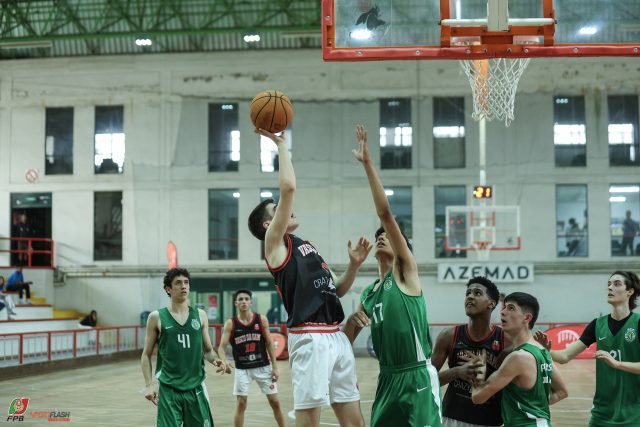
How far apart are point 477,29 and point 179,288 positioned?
380 cm

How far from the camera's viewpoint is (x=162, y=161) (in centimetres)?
2678

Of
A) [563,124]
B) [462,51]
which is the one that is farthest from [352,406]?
[563,124]

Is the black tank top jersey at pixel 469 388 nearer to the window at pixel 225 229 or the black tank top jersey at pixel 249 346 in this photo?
the black tank top jersey at pixel 249 346

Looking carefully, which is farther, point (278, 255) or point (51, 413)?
point (51, 413)

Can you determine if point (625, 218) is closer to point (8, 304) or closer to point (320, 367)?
point (8, 304)

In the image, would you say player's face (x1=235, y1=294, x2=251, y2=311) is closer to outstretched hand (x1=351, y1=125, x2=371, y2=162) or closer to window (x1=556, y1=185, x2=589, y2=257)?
outstretched hand (x1=351, y1=125, x2=371, y2=162)

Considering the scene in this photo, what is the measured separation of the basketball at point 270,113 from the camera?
556 centimetres

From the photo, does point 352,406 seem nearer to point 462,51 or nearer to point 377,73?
point 462,51

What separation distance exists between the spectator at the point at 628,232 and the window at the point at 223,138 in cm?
1254

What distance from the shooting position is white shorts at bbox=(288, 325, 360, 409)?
499cm

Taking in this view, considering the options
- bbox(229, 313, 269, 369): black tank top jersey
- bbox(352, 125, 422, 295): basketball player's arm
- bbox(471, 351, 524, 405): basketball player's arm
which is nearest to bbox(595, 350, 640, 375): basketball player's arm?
bbox(471, 351, 524, 405): basketball player's arm

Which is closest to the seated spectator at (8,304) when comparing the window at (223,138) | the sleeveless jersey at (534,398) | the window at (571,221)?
the window at (223,138)

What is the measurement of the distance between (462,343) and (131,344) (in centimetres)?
2073

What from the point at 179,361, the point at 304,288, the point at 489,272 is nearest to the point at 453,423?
the point at 304,288
